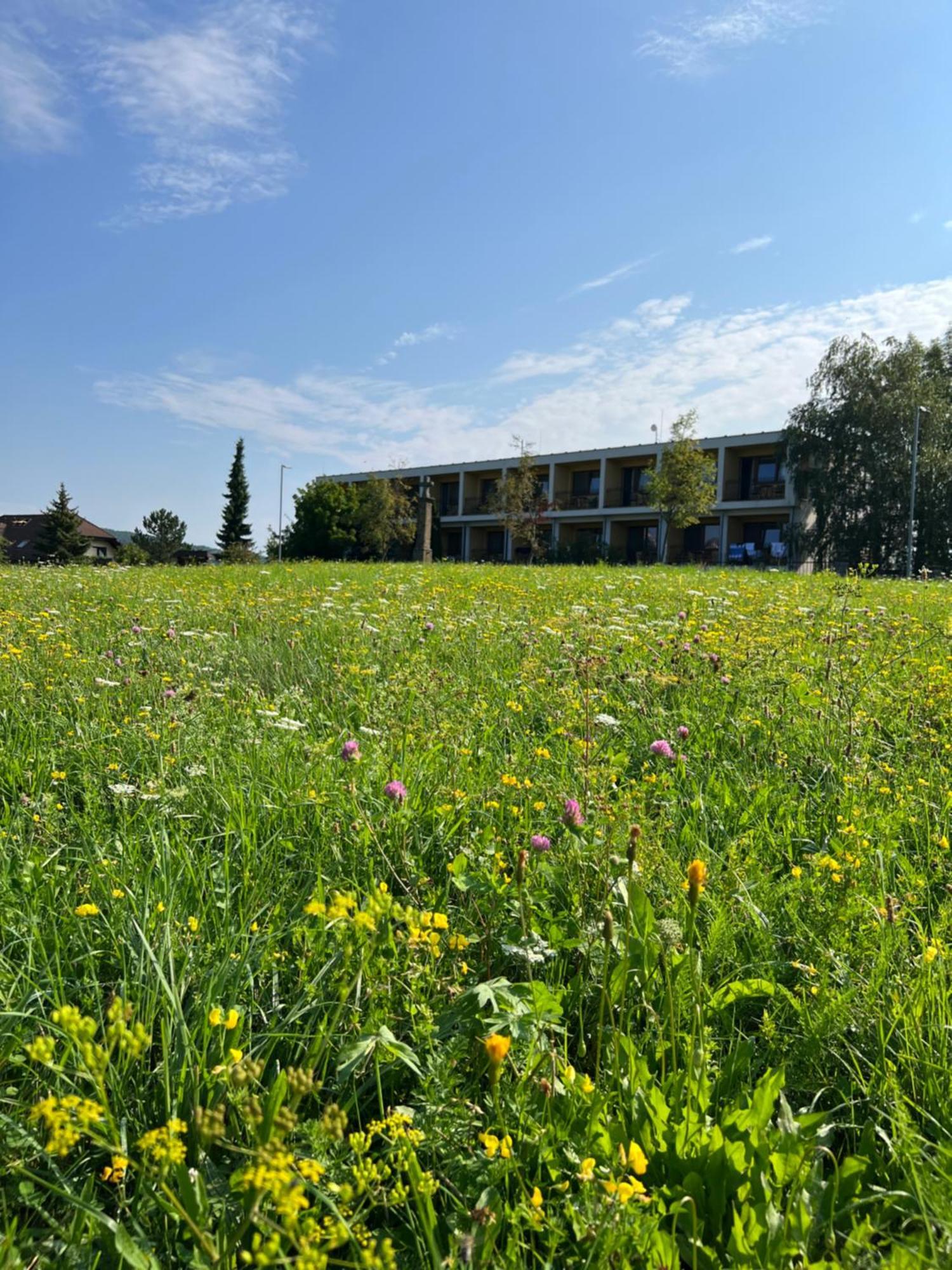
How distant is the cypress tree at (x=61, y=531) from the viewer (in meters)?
64.4

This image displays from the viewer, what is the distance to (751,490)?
46.6 metres

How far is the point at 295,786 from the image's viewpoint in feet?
8.68

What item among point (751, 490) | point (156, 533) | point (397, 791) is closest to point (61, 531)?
point (156, 533)

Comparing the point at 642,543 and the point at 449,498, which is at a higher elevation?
the point at 449,498

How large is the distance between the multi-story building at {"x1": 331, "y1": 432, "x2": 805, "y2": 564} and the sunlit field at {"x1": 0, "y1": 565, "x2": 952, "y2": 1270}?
35.1 meters

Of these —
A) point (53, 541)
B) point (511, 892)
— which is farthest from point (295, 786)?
point (53, 541)

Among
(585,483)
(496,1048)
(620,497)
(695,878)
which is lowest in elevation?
(496,1048)

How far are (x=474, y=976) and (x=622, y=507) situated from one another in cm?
5134

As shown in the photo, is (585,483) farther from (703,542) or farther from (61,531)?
(61,531)

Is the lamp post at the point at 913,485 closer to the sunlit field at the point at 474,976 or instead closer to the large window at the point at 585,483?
the large window at the point at 585,483

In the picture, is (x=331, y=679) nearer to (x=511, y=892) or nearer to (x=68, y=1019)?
(x=511, y=892)

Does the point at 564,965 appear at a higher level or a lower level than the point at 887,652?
lower

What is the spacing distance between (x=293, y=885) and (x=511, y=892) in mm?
632

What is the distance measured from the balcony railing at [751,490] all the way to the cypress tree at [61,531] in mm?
51965
